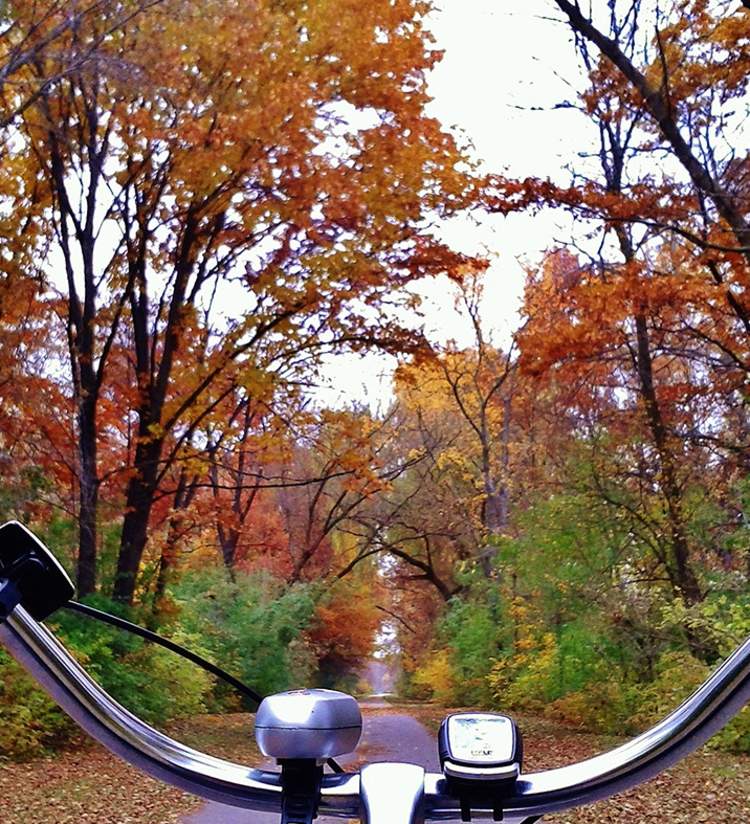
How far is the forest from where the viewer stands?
6.38 m

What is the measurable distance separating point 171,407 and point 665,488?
3949 mm

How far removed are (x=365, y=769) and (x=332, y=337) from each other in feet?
27.1

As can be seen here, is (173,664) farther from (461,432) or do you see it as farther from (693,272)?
(461,432)

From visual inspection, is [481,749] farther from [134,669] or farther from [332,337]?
[332,337]

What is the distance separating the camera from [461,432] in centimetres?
1155

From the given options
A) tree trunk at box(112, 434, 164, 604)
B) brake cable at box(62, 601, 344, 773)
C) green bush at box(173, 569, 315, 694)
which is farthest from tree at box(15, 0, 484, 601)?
brake cable at box(62, 601, 344, 773)

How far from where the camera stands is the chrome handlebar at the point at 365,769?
0.45m

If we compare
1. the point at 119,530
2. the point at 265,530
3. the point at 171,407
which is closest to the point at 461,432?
the point at 265,530

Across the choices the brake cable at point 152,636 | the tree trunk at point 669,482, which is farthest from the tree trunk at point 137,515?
the brake cable at point 152,636

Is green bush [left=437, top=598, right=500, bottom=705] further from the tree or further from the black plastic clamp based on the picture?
the black plastic clamp

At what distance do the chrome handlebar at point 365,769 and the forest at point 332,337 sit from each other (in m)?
4.82

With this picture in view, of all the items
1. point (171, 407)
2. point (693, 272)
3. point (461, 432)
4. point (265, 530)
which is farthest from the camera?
Result: point (461, 432)

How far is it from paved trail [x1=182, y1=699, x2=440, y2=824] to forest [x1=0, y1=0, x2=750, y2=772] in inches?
49.7

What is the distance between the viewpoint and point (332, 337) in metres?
8.70
